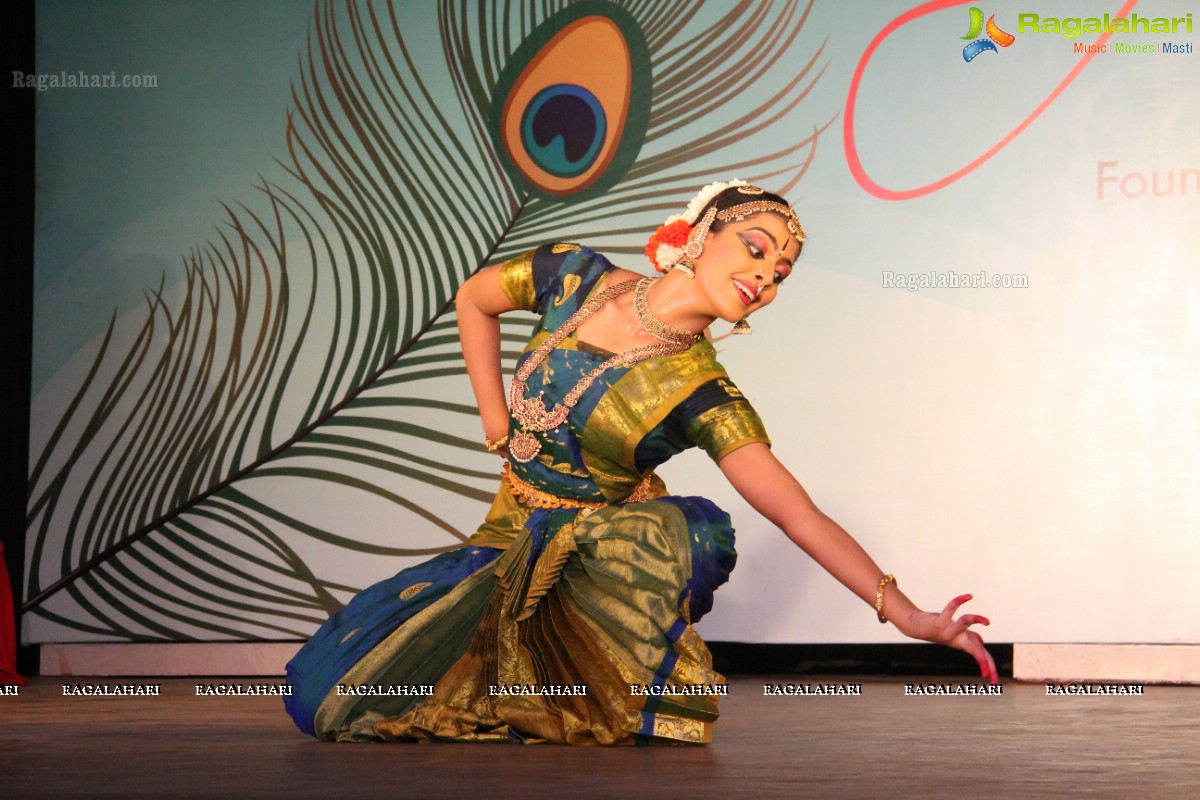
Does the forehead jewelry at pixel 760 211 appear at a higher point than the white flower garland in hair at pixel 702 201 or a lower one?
lower

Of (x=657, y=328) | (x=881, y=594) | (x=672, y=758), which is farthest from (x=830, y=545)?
(x=657, y=328)

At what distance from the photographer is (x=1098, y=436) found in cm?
414

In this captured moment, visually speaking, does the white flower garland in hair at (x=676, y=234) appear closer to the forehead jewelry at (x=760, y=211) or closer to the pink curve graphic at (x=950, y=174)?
the forehead jewelry at (x=760, y=211)

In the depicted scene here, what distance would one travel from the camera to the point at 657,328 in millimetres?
2686

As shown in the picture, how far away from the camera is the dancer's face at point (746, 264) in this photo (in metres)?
2.63

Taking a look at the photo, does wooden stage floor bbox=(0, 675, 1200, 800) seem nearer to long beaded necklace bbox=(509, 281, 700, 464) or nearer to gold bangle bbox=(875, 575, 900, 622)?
gold bangle bbox=(875, 575, 900, 622)

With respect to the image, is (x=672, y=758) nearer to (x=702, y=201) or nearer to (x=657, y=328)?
(x=657, y=328)

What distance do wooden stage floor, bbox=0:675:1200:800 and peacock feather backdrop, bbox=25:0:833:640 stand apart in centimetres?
119

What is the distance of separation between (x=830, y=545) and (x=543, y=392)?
68cm

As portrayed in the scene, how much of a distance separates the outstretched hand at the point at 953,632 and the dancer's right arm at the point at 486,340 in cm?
108

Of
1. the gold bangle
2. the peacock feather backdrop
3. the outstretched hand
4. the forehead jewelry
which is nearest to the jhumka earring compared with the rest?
the forehead jewelry

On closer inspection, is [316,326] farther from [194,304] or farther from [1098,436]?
[1098,436]

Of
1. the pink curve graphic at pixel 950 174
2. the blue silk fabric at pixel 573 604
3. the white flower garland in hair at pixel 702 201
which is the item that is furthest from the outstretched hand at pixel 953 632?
the pink curve graphic at pixel 950 174

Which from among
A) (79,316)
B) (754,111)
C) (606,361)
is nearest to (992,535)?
(754,111)
